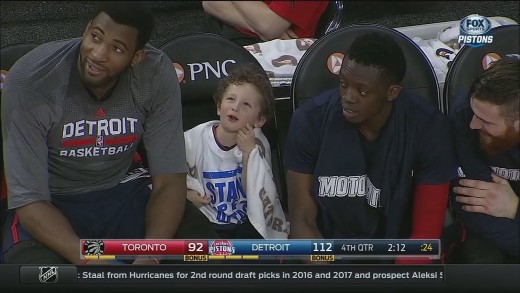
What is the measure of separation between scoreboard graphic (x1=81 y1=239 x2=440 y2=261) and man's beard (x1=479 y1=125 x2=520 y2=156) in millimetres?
241

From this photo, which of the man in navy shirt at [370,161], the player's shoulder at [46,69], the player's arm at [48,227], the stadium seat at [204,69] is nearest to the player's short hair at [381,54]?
the man in navy shirt at [370,161]

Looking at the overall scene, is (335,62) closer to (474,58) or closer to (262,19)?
(262,19)

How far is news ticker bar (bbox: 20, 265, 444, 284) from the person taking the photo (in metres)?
1.62

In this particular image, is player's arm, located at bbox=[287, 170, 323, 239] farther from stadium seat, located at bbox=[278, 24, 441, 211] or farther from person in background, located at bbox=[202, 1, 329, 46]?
person in background, located at bbox=[202, 1, 329, 46]

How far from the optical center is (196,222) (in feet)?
5.59

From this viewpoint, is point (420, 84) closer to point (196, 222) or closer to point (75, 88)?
point (196, 222)

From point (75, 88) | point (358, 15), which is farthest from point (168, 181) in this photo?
point (358, 15)

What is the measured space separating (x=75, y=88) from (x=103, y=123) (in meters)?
0.08

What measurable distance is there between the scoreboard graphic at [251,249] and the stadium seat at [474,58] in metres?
0.32

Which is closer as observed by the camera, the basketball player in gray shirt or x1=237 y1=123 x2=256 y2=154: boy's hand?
the basketball player in gray shirt

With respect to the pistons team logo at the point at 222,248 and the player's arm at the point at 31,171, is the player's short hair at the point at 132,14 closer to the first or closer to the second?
the player's arm at the point at 31,171

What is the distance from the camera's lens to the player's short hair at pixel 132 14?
1582 mm

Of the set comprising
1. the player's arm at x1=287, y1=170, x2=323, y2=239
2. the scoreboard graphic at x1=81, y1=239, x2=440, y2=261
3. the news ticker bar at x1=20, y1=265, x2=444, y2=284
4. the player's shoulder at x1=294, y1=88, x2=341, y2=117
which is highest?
the player's shoulder at x1=294, y1=88, x2=341, y2=117

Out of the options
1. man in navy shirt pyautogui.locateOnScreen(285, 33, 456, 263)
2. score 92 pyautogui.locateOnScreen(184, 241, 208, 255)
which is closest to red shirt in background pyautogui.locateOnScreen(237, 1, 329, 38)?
man in navy shirt pyautogui.locateOnScreen(285, 33, 456, 263)
